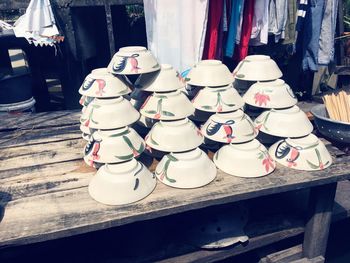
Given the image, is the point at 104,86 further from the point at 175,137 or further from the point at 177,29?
the point at 177,29

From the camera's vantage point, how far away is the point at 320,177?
6.18 ft

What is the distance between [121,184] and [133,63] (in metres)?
0.68

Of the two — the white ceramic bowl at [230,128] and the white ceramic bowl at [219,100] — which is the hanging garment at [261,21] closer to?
the white ceramic bowl at [219,100]

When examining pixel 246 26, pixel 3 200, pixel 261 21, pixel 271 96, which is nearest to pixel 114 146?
pixel 3 200

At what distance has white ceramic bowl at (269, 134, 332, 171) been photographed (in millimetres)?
1945

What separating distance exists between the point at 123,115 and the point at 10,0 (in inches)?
115

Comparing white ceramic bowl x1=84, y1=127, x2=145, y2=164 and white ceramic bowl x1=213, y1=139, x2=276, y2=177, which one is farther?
white ceramic bowl x1=213, y1=139, x2=276, y2=177

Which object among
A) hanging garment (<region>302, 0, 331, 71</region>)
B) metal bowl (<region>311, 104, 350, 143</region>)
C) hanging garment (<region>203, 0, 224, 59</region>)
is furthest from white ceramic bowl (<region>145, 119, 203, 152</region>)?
hanging garment (<region>302, 0, 331, 71</region>)

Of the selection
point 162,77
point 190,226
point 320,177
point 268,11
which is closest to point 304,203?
point 320,177

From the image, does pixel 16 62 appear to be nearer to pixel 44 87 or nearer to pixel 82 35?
pixel 44 87

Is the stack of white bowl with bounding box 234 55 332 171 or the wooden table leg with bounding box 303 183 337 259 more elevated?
the stack of white bowl with bounding box 234 55 332 171

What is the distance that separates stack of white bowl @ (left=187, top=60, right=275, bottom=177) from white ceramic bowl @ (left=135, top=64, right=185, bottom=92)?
0.14 meters

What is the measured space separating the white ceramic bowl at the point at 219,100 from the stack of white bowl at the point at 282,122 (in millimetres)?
156

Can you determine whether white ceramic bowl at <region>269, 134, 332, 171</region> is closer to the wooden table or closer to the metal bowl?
the wooden table
